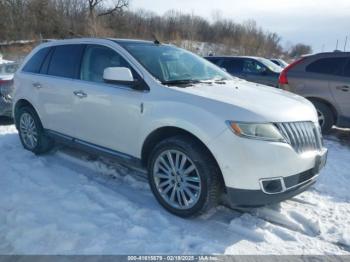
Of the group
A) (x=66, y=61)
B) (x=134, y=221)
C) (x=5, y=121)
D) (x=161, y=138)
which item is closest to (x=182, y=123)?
(x=161, y=138)

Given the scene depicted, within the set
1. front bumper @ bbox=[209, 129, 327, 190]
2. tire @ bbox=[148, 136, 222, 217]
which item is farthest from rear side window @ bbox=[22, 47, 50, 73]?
front bumper @ bbox=[209, 129, 327, 190]

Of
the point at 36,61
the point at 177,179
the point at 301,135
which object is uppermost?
the point at 36,61

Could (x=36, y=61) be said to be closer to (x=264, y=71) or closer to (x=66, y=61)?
(x=66, y=61)

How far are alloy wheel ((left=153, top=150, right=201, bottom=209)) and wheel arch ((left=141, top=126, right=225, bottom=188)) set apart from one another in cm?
19

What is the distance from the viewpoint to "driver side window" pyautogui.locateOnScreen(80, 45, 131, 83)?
3.82m

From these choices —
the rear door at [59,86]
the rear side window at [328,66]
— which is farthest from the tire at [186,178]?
the rear side window at [328,66]

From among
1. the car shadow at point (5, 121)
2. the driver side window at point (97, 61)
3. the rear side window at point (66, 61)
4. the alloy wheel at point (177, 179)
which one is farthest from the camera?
the car shadow at point (5, 121)

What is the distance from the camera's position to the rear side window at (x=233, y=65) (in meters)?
10.5

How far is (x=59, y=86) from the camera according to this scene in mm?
4371

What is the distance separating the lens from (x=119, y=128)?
12.0 ft

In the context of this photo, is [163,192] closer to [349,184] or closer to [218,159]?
[218,159]

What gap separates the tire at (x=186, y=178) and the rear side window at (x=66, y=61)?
1.78 metres

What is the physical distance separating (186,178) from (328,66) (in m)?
4.87

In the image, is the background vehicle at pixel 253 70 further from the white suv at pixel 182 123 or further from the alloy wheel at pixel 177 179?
the alloy wheel at pixel 177 179
